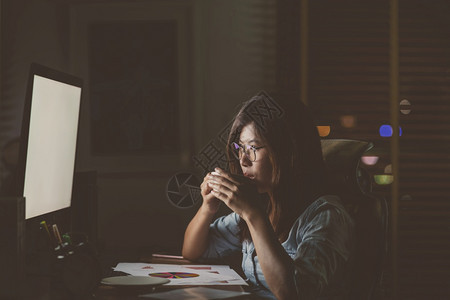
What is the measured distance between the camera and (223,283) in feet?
4.83

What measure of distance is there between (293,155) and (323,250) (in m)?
0.34

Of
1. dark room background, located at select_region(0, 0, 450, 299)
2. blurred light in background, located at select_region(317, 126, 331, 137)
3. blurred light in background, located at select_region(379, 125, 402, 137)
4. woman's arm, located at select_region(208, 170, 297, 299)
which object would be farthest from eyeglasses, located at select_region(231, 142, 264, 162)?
blurred light in background, located at select_region(379, 125, 402, 137)

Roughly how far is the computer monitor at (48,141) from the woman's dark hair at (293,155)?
23.2 inches

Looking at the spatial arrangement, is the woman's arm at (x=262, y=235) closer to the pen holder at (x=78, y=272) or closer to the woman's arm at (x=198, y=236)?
the woman's arm at (x=198, y=236)

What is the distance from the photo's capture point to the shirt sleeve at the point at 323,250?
4.58 ft

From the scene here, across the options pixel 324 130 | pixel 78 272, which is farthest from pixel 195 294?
pixel 324 130

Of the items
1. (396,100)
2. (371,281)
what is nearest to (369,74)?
(396,100)

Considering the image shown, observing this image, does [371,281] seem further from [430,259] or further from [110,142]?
[430,259]

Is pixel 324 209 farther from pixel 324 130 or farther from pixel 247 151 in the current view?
pixel 324 130

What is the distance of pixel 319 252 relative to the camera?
143 centimetres

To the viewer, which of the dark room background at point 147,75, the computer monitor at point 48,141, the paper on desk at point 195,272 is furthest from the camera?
the dark room background at point 147,75

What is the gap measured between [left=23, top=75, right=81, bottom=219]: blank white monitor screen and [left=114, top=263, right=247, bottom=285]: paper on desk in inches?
12.2

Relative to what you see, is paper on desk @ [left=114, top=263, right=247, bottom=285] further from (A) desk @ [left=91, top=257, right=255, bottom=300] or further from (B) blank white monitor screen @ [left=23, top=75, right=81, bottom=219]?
(B) blank white monitor screen @ [left=23, top=75, right=81, bottom=219]

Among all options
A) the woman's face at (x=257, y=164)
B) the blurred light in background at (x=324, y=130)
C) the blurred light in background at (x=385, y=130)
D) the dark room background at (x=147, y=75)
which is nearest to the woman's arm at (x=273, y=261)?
the woman's face at (x=257, y=164)
